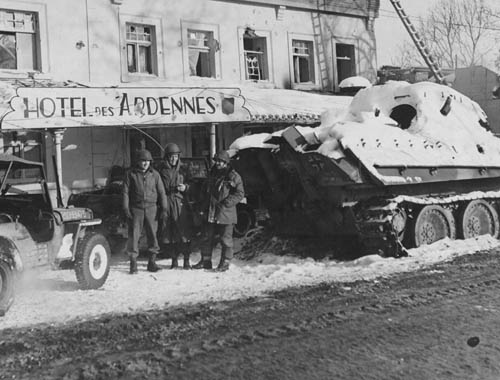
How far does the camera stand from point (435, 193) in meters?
11.4

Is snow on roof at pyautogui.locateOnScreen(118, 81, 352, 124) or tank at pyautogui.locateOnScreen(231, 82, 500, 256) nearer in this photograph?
tank at pyautogui.locateOnScreen(231, 82, 500, 256)

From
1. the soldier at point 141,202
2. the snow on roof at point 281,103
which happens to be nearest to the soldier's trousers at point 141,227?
the soldier at point 141,202

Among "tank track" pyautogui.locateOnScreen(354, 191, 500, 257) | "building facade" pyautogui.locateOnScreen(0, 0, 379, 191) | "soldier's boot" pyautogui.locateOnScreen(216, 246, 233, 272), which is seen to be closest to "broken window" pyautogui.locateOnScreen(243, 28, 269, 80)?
"building facade" pyautogui.locateOnScreen(0, 0, 379, 191)

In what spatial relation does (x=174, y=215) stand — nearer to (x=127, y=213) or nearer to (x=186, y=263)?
(x=186, y=263)

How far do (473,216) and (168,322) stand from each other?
23.7 feet

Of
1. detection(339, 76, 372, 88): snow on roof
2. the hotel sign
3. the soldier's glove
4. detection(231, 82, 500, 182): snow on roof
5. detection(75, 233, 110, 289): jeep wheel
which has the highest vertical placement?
detection(339, 76, 372, 88): snow on roof

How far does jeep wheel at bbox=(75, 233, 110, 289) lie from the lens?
8.50 metres

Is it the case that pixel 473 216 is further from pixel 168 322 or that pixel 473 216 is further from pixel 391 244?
pixel 168 322

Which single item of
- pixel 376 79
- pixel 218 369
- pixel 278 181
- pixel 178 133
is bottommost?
pixel 218 369

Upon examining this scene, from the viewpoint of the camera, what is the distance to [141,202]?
9.80 meters

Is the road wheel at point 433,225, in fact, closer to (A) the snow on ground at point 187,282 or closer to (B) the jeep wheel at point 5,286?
(A) the snow on ground at point 187,282

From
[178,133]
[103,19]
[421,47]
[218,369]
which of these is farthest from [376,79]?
[218,369]

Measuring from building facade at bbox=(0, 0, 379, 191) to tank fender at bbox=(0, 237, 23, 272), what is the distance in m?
6.99

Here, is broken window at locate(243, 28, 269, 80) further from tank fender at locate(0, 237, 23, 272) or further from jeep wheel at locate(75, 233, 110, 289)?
tank fender at locate(0, 237, 23, 272)
